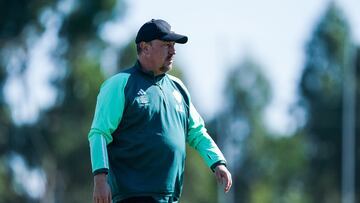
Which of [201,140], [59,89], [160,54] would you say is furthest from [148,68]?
[59,89]

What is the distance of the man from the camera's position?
7.46 m

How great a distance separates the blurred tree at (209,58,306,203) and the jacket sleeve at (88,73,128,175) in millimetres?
50502

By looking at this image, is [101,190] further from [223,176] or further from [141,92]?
[223,176]

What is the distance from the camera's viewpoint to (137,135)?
753cm

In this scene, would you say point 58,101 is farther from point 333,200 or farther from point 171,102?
point 171,102

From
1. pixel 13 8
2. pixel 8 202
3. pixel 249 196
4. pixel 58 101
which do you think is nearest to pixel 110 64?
pixel 58 101

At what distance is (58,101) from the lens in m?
41.1

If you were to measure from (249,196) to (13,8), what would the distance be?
30.6 metres

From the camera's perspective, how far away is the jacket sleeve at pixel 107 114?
737 centimetres

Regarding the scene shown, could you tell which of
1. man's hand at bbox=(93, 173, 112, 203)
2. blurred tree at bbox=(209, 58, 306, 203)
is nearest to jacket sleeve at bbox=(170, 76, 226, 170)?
man's hand at bbox=(93, 173, 112, 203)

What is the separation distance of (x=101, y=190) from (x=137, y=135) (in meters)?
0.51

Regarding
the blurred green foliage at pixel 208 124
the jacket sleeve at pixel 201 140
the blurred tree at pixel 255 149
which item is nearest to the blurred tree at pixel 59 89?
the blurred green foliage at pixel 208 124

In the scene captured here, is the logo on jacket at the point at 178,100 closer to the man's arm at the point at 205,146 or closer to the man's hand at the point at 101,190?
the man's arm at the point at 205,146

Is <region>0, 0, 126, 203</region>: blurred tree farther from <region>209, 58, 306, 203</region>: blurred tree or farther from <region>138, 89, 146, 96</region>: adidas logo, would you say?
<region>138, 89, 146, 96</region>: adidas logo
